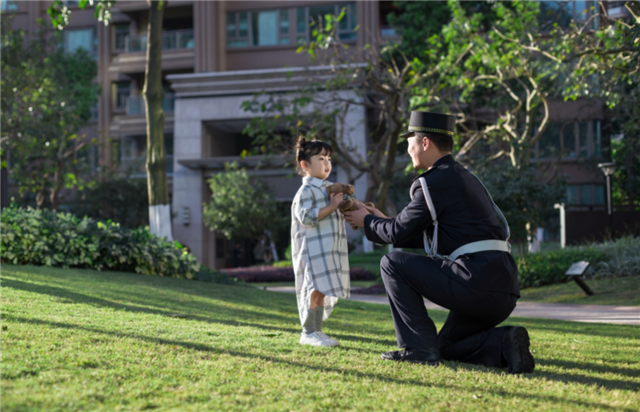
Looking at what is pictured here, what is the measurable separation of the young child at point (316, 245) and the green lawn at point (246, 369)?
1.07ft

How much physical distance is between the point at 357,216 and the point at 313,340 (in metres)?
1.07

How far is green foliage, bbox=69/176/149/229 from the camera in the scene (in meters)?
27.3

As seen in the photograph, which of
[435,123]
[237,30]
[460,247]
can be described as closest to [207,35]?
[237,30]

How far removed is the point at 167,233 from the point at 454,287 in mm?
9901

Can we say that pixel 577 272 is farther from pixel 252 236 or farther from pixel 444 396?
pixel 252 236

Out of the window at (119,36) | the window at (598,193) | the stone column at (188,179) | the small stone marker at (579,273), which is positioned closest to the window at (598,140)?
the window at (598,193)

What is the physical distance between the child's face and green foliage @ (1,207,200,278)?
663 cm

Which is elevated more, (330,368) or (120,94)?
(120,94)

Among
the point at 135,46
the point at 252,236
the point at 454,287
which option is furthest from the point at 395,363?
the point at 135,46

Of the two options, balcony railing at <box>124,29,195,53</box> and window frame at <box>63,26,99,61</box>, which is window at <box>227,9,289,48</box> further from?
window frame at <box>63,26,99,61</box>

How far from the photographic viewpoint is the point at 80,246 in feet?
33.7

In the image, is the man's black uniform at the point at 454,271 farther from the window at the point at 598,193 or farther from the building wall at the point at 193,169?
the window at the point at 598,193

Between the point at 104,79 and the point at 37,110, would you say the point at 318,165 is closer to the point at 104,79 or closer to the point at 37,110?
the point at 37,110

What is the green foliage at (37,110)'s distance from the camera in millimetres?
22125
